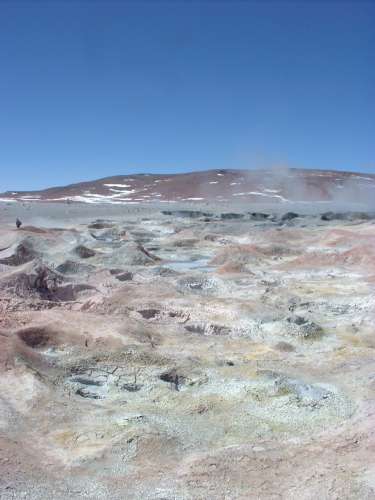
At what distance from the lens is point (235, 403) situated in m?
6.47

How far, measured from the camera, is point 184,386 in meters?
7.15

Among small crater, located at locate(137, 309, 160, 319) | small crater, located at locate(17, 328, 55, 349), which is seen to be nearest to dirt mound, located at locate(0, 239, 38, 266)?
small crater, located at locate(137, 309, 160, 319)

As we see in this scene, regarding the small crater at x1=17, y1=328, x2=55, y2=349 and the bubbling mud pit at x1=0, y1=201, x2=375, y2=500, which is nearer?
the bubbling mud pit at x1=0, y1=201, x2=375, y2=500

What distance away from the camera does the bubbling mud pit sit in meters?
4.74

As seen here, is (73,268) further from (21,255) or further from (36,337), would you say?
(36,337)

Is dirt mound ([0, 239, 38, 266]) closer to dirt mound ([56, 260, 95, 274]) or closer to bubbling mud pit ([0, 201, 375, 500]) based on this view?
dirt mound ([56, 260, 95, 274])

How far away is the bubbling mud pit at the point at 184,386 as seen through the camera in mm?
4738

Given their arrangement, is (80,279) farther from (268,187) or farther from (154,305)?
(268,187)

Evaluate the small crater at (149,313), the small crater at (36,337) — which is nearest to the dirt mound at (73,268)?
the small crater at (149,313)

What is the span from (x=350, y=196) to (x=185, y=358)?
210 ft

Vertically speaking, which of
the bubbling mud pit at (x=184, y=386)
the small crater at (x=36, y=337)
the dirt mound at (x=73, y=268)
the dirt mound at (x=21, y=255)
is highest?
the dirt mound at (x=21, y=255)

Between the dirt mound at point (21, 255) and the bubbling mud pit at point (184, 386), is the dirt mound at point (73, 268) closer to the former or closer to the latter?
the bubbling mud pit at point (184, 386)

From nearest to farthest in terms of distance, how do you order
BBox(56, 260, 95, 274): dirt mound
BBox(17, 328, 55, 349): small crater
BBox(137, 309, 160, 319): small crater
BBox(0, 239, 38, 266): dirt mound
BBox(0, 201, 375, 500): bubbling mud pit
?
BBox(0, 201, 375, 500): bubbling mud pit
BBox(17, 328, 55, 349): small crater
BBox(137, 309, 160, 319): small crater
BBox(56, 260, 95, 274): dirt mound
BBox(0, 239, 38, 266): dirt mound

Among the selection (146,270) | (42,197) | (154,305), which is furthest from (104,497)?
(42,197)
